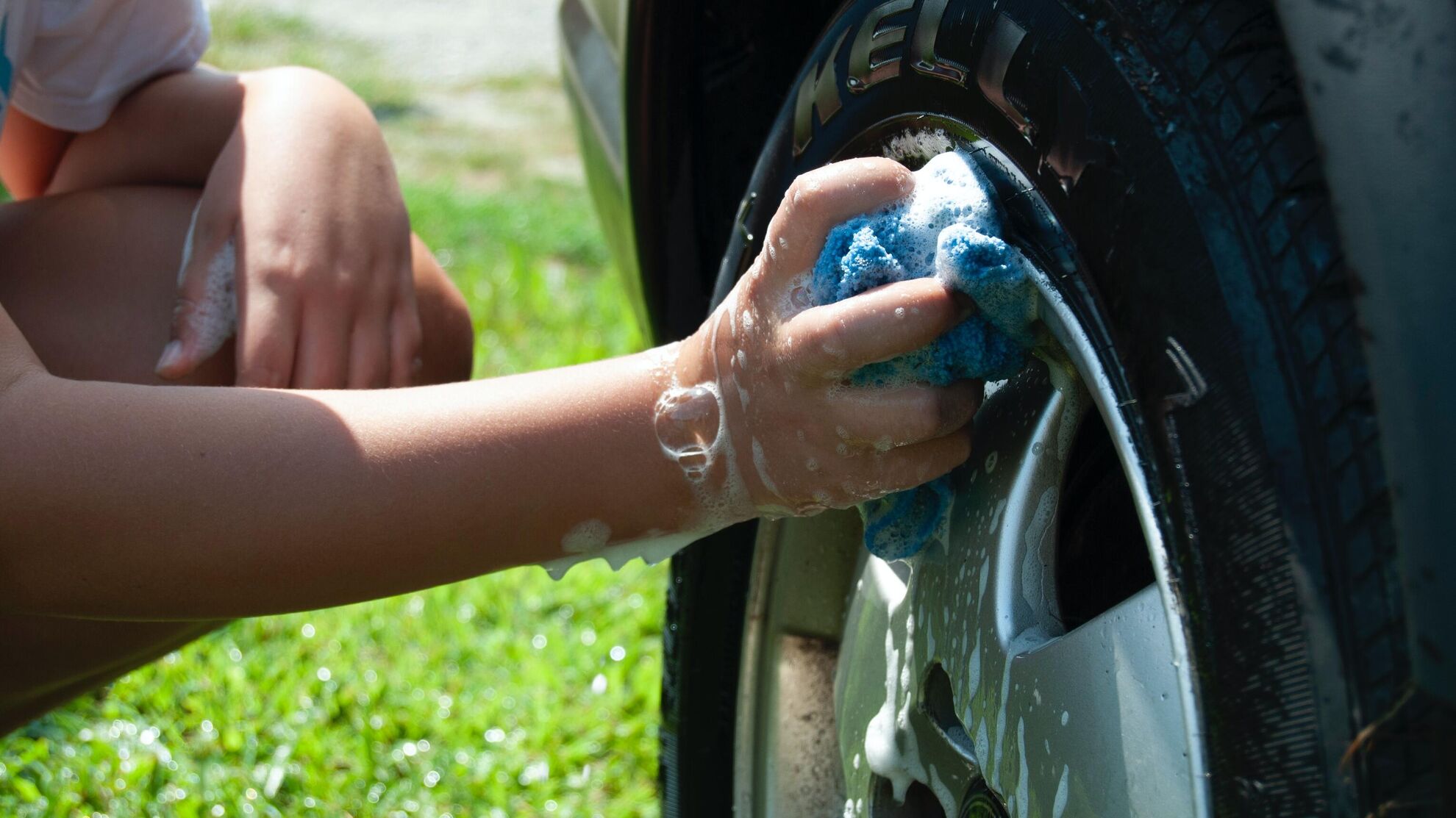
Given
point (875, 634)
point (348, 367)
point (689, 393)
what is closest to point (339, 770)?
point (348, 367)

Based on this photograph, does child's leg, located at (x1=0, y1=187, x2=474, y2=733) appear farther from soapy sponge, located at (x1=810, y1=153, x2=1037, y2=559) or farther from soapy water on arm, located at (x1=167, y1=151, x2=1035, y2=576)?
soapy sponge, located at (x1=810, y1=153, x2=1037, y2=559)

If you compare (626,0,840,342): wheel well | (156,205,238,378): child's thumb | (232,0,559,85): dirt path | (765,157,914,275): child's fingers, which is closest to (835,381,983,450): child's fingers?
(765,157,914,275): child's fingers

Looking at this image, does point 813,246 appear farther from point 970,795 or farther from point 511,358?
point 511,358

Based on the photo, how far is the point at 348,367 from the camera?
1.37 m

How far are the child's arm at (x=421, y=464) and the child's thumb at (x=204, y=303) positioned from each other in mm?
319

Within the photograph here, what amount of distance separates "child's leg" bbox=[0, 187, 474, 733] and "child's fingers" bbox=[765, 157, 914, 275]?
2.40ft

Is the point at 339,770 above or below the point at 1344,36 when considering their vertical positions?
below

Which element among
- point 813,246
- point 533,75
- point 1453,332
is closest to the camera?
point 1453,332

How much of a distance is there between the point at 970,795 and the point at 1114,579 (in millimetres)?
197

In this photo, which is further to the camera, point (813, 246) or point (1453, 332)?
point (813, 246)

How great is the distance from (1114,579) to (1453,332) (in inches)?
16.9

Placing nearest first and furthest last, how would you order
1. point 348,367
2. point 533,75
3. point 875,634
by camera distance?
point 875,634 < point 348,367 < point 533,75

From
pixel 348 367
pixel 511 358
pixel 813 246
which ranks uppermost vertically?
pixel 813 246

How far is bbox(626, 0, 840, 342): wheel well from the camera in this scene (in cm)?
143
